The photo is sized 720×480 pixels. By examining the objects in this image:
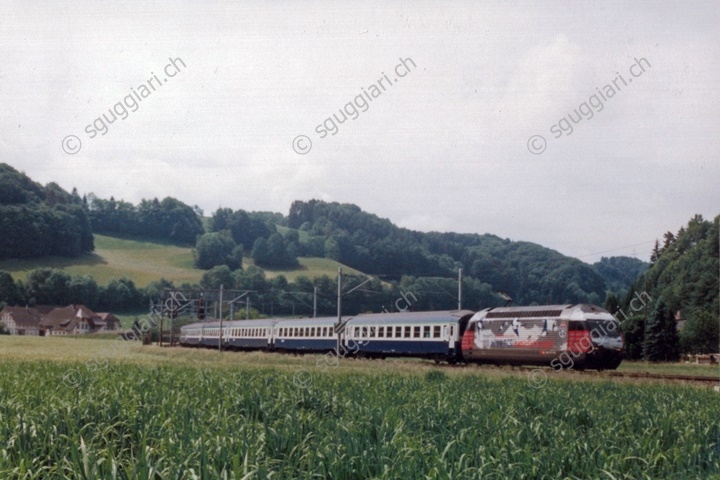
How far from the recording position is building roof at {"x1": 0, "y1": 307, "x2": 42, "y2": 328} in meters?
120

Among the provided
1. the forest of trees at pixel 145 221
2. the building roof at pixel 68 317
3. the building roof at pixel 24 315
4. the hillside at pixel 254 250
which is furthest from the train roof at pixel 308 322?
the forest of trees at pixel 145 221

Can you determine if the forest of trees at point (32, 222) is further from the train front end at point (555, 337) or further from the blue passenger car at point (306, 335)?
the train front end at point (555, 337)

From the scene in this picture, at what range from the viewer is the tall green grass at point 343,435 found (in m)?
7.40

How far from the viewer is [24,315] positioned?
4840 inches

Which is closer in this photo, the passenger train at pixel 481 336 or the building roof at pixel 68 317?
the passenger train at pixel 481 336

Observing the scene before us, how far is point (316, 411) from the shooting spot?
12383 mm

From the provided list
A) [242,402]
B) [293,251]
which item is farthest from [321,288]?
[242,402]

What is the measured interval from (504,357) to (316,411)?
89.3 ft

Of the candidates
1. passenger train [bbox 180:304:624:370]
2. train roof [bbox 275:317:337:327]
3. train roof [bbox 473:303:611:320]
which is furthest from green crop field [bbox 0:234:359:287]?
train roof [bbox 473:303:611:320]

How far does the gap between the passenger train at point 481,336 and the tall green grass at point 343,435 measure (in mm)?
19596

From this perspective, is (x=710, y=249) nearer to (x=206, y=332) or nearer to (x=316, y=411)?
(x=206, y=332)

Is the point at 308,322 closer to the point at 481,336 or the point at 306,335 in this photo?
the point at 306,335

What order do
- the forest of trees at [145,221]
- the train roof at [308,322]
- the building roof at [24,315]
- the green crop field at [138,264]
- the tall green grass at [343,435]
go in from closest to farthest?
1. the tall green grass at [343,435]
2. the train roof at [308,322]
3. the building roof at [24,315]
4. the green crop field at [138,264]
5. the forest of trees at [145,221]

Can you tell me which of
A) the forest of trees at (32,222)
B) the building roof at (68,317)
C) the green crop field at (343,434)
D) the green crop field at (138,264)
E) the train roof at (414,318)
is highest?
the forest of trees at (32,222)
